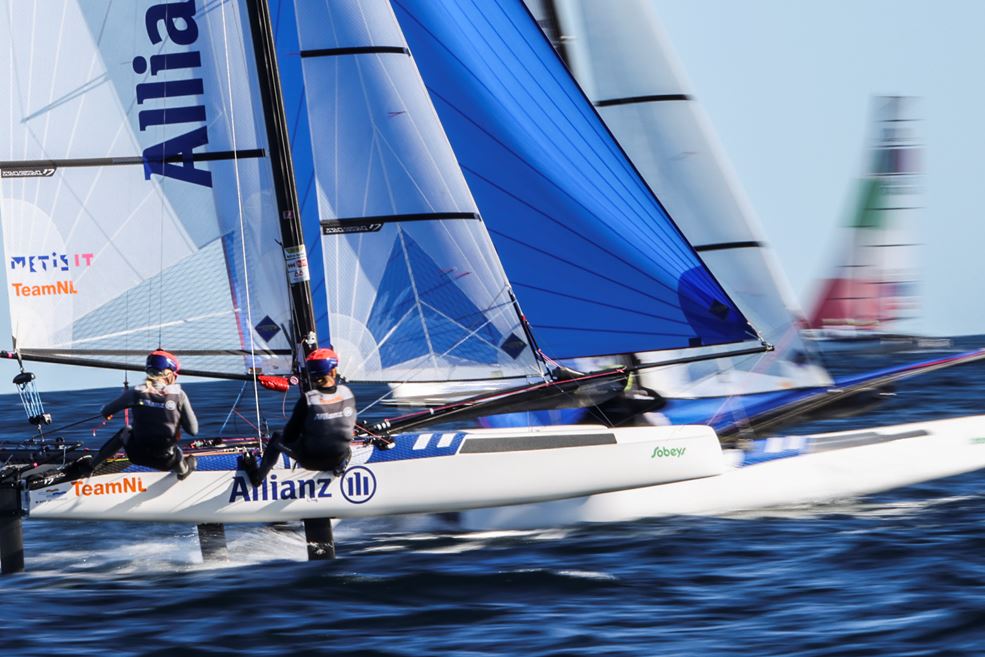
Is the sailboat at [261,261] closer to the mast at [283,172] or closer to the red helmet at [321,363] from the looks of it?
the mast at [283,172]

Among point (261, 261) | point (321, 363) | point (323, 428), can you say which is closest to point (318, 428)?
point (323, 428)

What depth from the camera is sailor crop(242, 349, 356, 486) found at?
892 cm

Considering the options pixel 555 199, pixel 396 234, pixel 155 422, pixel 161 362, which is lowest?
pixel 155 422

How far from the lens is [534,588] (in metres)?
8.12

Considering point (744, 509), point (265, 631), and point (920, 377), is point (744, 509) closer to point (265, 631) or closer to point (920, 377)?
point (265, 631)

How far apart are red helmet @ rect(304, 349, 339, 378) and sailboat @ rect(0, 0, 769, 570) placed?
437mm

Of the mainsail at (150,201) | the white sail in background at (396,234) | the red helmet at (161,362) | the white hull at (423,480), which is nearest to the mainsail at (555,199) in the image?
the white sail in background at (396,234)

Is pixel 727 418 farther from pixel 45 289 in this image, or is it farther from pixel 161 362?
pixel 45 289

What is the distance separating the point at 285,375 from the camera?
9.73 metres

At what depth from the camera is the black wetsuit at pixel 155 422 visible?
8797 mm

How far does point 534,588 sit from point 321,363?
1.91 m

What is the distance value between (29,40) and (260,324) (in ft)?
7.50

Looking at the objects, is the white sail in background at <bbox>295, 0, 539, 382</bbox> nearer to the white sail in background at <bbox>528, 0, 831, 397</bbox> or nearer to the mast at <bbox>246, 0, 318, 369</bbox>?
the mast at <bbox>246, 0, 318, 369</bbox>

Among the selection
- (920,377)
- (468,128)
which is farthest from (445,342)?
(920,377)
